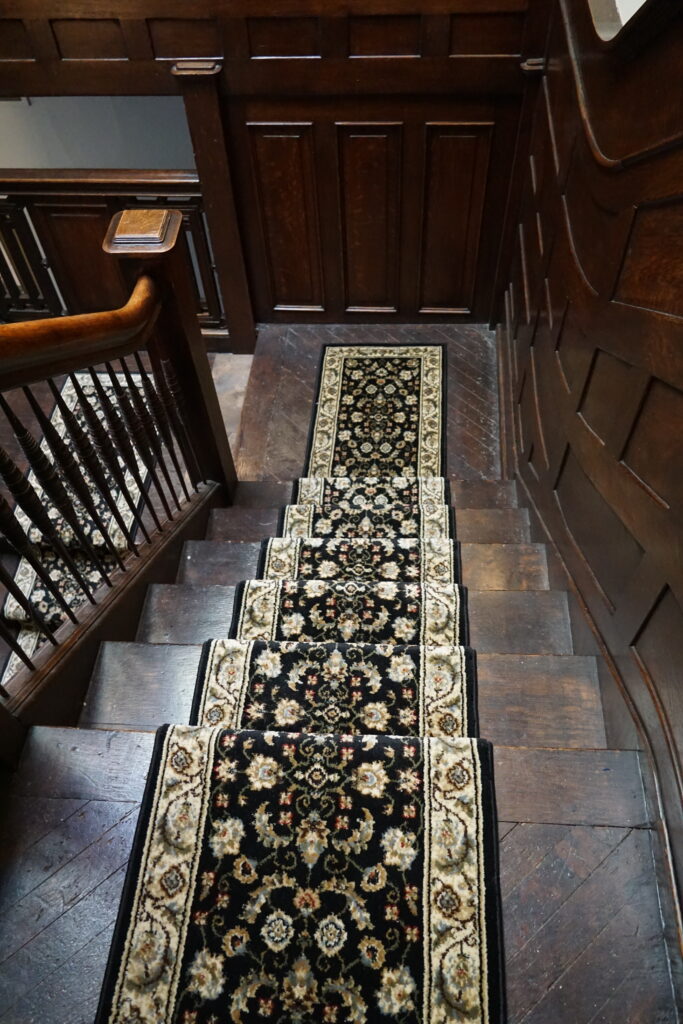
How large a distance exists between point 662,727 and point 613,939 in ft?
1.26

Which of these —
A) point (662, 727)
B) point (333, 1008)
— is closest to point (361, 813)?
point (333, 1008)

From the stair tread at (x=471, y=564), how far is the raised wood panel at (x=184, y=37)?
218 cm

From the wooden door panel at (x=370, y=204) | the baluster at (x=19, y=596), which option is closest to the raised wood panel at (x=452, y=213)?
the wooden door panel at (x=370, y=204)

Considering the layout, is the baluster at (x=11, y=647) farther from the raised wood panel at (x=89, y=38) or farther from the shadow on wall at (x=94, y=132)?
the shadow on wall at (x=94, y=132)

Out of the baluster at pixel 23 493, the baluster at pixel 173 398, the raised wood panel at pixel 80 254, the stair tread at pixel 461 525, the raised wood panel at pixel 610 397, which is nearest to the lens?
the baluster at pixel 23 493

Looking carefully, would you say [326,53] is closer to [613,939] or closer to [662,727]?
[662,727]

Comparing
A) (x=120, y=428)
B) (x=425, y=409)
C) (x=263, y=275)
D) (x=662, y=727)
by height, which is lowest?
(x=425, y=409)

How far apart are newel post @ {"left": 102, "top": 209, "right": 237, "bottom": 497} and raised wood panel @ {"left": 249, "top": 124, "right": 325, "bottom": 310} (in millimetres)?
1449

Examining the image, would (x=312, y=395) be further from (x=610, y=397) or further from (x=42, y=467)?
(x=42, y=467)

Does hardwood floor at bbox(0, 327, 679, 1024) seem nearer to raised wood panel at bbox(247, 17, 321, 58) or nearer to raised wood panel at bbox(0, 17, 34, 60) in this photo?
raised wood panel at bbox(247, 17, 321, 58)

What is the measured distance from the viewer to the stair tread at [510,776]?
52.2 inches

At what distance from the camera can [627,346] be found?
4.99ft

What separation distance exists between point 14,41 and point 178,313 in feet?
6.41

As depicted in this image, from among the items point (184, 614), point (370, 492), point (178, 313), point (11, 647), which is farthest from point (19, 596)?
point (370, 492)
